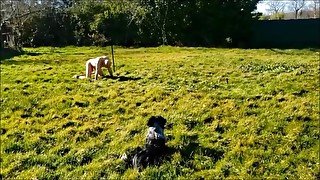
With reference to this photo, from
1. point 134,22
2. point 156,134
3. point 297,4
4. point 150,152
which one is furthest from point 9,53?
point 297,4

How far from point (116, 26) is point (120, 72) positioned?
13.6 m

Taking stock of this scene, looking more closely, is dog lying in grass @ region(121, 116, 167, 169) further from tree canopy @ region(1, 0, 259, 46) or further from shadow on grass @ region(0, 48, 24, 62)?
tree canopy @ region(1, 0, 259, 46)

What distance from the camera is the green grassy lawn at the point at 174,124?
18.0ft

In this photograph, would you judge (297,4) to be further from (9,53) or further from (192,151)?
(192,151)

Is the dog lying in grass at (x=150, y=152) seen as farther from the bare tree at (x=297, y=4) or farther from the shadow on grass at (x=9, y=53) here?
the bare tree at (x=297, y=4)

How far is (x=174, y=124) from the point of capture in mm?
6719

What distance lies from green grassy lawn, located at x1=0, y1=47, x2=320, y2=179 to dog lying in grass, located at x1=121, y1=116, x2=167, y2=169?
0.12 meters

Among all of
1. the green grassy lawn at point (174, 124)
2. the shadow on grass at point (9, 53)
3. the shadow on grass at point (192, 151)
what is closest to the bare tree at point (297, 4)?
the shadow on grass at point (9, 53)

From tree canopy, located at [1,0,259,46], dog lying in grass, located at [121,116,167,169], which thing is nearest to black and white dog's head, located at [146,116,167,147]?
dog lying in grass, located at [121,116,167,169]

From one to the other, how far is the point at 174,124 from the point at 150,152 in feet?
3.99

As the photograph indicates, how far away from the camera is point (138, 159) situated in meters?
5.51

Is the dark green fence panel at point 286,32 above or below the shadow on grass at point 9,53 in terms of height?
above

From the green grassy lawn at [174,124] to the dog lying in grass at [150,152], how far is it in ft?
0.39

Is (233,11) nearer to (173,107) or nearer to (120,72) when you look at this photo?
(120,72)
